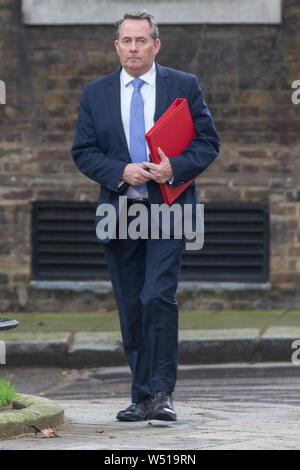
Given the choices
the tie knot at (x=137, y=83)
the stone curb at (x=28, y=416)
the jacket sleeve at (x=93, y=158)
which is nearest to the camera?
the stone curb at (x=28, y=416)

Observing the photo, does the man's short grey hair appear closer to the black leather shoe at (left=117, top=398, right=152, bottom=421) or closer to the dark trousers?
the dark trousers

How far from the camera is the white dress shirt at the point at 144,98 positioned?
648cm

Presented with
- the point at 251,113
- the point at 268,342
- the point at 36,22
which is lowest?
the point at 268,342

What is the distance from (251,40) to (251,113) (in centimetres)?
71

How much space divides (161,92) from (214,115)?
5389mm

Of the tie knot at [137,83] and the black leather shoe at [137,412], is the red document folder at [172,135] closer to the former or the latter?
the tie knot at [137,83]

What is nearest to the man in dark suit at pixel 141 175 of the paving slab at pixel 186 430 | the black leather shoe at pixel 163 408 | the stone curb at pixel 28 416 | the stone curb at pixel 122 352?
the black leather shoe at pixel 163 408

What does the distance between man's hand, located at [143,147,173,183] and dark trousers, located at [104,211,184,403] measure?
0.35m

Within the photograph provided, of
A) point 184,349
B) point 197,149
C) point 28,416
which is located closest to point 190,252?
point 184,349

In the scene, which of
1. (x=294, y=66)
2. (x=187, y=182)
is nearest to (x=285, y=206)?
(x=294, y=66)

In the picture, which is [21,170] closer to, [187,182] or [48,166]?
[48,166]

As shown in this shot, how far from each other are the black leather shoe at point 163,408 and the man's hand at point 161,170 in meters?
1.12

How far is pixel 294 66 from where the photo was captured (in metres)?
11.8

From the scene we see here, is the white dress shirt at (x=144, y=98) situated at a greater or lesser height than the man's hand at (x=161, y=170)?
greater
